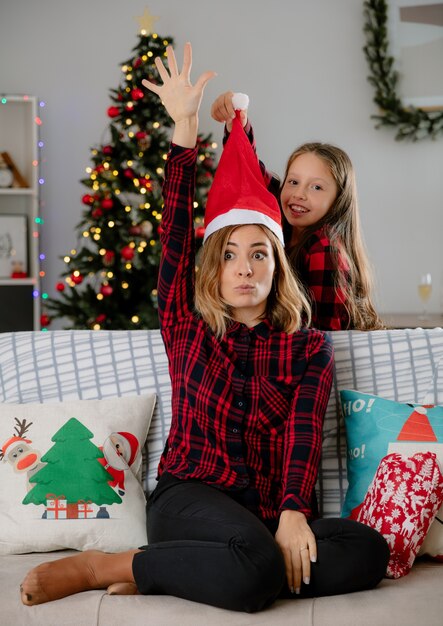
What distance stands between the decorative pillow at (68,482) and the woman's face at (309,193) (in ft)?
2.75

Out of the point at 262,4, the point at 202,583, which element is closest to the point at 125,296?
the point at 262,4

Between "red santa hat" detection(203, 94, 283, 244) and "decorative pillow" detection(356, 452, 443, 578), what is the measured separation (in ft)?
2.07

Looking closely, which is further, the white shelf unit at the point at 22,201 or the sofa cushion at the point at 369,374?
the white shelf unit at the point at 22,201

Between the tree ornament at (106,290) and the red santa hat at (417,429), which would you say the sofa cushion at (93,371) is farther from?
the tree ornament at (106,290)

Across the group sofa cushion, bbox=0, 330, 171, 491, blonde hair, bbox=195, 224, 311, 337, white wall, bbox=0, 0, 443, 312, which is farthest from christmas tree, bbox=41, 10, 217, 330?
blonde hair, bbox=195, 224, 311, 337

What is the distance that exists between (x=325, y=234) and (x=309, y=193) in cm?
16

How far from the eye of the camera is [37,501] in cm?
179

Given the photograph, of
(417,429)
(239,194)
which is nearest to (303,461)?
(417,429)

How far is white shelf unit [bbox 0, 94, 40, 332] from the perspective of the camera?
4559mm

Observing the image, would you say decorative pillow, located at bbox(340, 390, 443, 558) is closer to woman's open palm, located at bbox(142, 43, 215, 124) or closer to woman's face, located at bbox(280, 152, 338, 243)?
woman's face, located at bbox(280, 152, 338, 243)

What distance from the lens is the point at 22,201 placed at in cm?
477

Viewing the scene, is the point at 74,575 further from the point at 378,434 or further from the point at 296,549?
the point at 378,434

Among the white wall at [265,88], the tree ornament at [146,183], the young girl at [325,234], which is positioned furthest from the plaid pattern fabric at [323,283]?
the white wall at [265,88]

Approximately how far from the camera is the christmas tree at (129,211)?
13.4ft
